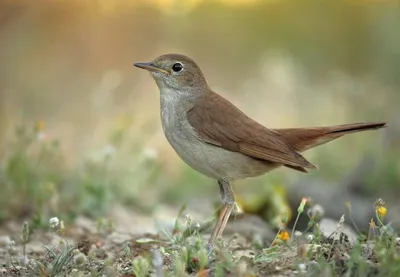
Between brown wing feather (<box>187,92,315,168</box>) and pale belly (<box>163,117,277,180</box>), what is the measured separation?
0.14ft

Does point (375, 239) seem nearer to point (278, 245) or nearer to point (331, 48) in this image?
point (278, 245)

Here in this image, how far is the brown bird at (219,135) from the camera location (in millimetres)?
5441

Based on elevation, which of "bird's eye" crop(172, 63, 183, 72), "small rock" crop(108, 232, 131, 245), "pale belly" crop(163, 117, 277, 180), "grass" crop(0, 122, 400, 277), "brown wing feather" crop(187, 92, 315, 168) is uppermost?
"bird's eye" crop(172, 63, 183, 72)

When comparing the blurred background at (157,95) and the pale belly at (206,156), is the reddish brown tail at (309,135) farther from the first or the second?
the blurred background at (157,95)

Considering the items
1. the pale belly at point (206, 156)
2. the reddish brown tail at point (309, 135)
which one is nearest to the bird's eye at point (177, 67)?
the pale belly at point (206, 156)

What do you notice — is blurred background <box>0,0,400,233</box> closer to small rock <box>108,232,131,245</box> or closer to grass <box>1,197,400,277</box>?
small rock <box>108,232,131,245</box>

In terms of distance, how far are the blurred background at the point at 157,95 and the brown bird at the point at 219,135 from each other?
1.13 meters

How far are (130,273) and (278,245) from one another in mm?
941

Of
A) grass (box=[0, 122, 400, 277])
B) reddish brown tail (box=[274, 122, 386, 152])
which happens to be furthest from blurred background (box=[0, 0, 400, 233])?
reddish brown tail (box=[274, 122, 386, 152])

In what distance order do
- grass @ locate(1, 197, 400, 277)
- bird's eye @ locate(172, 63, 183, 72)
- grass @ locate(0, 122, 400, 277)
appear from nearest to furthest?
grass @ locate(1, 197, 400, 277), grass @ locate(0, 122, 400, 277), bird's eye @ locate(172, 63, 183, 72)

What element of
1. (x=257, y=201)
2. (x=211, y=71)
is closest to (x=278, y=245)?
(x=257, y=201)

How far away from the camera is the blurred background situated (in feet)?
24.2

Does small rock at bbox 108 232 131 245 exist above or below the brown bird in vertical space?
below

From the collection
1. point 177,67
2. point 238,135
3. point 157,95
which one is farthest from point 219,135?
point 157,95
